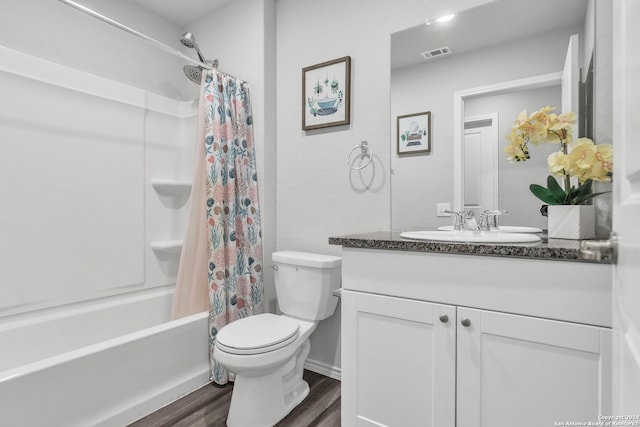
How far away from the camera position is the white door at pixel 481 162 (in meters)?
1.66

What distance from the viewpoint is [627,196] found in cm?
55

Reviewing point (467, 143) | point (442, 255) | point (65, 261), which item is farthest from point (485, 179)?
point (65, 261)

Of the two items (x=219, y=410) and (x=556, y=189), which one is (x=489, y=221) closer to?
(x=556, y=189)

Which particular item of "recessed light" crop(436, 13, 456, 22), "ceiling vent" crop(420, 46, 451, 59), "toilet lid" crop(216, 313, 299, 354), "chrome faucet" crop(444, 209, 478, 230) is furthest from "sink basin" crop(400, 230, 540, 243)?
"recessed light" crop(436, 13, 456, 22)

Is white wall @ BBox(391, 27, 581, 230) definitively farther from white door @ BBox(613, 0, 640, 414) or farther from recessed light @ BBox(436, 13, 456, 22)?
white door @ BBox(613, 0, 640, 414)

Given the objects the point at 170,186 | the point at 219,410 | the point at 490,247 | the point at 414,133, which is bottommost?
the point at 219,410

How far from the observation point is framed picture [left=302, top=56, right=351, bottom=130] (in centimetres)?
206

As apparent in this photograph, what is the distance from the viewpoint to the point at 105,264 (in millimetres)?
2295

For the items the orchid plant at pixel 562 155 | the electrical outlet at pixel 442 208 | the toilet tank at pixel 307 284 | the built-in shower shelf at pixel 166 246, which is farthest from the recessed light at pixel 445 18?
the built-in shower shelf at pixel 166 246

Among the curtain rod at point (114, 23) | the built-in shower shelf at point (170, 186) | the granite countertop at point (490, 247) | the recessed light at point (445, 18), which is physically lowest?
the granite countertop at point (490, 247)

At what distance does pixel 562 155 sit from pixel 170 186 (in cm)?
241

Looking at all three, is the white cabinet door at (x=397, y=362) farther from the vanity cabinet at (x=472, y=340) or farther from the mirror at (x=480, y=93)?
the mirror at (x=480, y=93)

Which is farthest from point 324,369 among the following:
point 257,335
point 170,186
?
point 170,186

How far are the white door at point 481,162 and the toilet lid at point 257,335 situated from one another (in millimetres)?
1100
